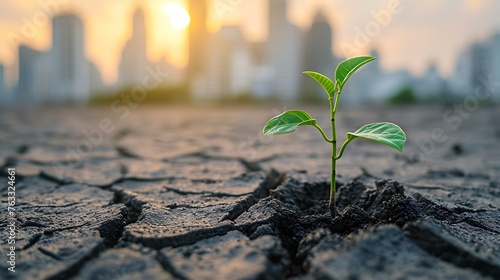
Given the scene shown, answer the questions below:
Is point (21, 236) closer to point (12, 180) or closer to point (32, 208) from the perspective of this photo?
point (32, 208)

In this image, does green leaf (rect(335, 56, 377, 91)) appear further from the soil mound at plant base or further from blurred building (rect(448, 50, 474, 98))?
blurred building (rect(448, 50, 474, 98))

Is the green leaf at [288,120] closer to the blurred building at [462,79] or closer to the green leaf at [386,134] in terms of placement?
the green leaf at [386,134]

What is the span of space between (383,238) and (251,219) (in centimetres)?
36

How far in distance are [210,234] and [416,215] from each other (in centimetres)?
48

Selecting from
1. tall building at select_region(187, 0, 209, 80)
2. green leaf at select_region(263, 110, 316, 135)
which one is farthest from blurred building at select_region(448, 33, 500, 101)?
green leaf at select_region(263, 110, 316, 135)

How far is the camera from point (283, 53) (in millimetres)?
15883

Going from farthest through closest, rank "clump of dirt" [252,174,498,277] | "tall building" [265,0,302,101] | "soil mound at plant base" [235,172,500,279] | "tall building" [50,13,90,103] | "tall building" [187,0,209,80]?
"tall building" [187,0,209,80] → "tall building" [265,0,302,101] → "tall building" [50,13,90,103] → "clump of dirt" [252,174,498,277] → "soil mound at plant base" [235,172,500,279]

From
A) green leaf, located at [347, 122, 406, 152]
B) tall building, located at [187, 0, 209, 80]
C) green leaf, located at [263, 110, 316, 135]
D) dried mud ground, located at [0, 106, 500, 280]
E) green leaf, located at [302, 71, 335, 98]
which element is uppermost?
tall building, located at [187, 0, 209, 80]

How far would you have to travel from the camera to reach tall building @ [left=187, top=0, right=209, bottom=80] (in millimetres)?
16922

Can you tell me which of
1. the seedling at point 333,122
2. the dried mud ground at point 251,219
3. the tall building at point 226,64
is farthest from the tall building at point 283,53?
the seedling at point 333,122

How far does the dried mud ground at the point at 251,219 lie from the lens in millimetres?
842

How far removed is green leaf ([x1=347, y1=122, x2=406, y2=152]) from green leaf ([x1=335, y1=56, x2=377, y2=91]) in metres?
0.12

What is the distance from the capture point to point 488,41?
19125 millimetres

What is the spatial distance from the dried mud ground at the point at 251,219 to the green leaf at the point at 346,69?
1.01ft
